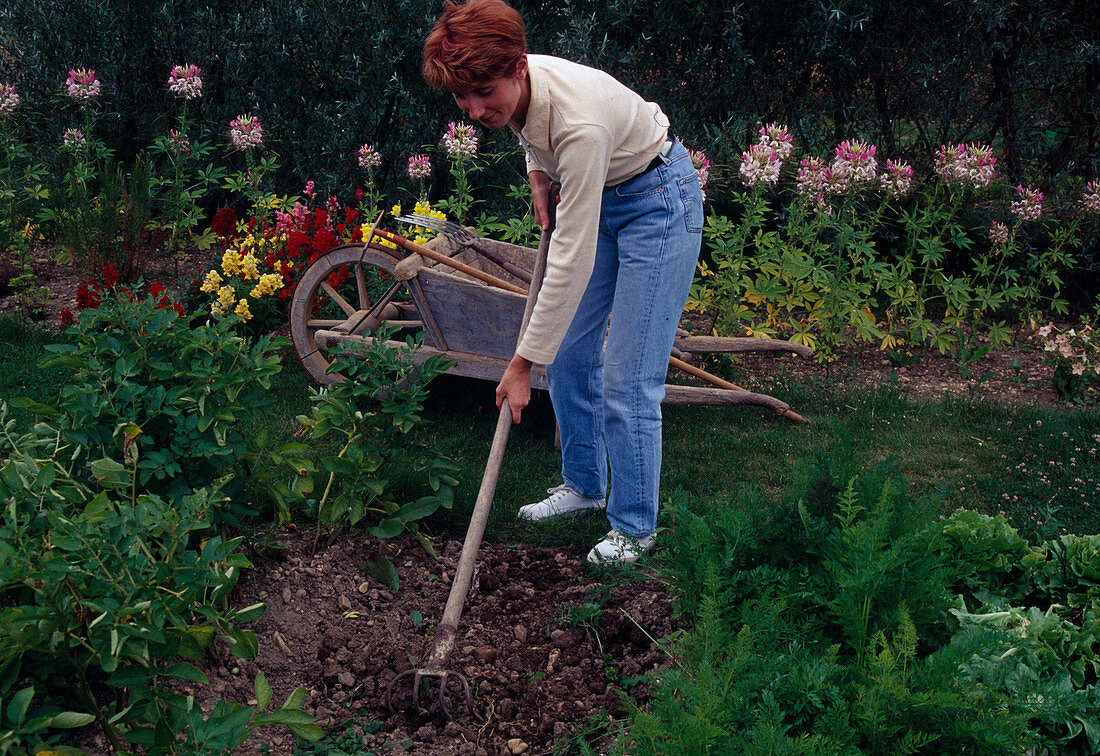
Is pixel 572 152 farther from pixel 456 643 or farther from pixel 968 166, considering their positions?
pixel 968 166

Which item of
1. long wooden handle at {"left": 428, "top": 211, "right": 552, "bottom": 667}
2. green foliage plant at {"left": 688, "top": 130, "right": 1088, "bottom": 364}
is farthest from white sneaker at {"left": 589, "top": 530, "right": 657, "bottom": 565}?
green foliage plant at {"left": 688, "top": 130, "right": 1088, "bottom": 364}

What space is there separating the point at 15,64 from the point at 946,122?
619cm

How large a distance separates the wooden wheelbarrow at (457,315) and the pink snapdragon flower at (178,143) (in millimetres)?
1836

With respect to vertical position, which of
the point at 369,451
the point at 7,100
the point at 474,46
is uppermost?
the point at 474,46

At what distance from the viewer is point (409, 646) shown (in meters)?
2.49

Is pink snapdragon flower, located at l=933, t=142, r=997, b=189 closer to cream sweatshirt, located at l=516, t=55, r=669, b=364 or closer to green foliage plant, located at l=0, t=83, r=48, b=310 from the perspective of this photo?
cream sweatshirt, located at l=516, t=55, r=669, b=364

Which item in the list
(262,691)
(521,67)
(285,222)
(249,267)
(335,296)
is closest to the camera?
(262,691)

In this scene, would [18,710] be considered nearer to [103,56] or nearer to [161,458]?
[161,458]

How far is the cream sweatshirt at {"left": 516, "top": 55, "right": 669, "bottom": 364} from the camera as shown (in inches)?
89.0

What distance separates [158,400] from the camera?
7.55ft

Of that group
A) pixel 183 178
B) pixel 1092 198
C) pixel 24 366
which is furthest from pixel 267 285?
pixel 1092 198

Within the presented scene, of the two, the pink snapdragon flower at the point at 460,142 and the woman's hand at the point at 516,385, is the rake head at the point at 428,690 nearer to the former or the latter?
the woman's hand at the point at 516,385

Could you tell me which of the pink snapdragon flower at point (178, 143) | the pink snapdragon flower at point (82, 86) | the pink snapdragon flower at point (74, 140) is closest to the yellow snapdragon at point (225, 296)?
the pink snapdragon flower at point (178, 143)

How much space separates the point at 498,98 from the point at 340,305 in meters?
2.16
